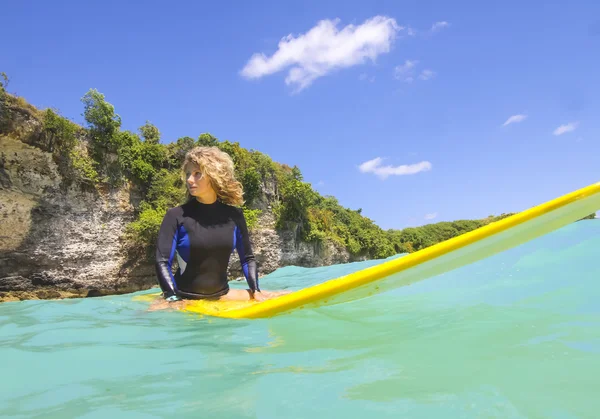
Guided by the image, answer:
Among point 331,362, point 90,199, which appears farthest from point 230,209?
point 90,199

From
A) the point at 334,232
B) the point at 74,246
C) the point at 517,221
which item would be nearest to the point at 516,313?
the point at 517,221

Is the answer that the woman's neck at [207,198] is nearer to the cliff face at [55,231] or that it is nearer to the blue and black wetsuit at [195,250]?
the blue and black wetsuit at [195,250]

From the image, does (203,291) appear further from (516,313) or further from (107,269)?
(107,269)

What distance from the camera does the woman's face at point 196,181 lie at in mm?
2977

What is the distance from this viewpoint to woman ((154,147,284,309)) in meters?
2.86

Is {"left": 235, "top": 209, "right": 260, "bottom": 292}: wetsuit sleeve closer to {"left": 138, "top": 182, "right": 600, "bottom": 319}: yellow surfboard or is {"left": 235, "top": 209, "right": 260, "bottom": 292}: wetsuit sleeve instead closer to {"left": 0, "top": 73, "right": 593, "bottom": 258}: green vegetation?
{"left": 138, "top": 182, "right": 600, "bottom": 319}: yellow surfboard

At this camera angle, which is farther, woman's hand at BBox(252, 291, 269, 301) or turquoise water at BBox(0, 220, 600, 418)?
woman's hand at BBox(252, 291, 269, 301)

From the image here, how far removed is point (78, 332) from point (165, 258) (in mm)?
952

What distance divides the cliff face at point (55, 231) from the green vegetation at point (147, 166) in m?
0.25

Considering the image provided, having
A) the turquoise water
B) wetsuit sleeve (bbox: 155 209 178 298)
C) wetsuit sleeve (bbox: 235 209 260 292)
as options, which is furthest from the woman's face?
the turquoise water

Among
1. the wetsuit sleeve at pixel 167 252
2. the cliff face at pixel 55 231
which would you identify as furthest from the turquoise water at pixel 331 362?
the cliff face at pixel 55 231

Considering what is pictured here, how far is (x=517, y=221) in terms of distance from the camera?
2227mm

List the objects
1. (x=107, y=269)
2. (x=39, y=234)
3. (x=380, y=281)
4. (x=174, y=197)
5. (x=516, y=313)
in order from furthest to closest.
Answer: (x=174, y=197) → (x=107, y=269) → (x=39, y=234) → (x=380, y=281) → (x=516, y=313)

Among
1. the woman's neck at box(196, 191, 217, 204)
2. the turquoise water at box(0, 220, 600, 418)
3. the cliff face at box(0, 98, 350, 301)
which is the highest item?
the cliff face at box(0, 98, 350, 301)
